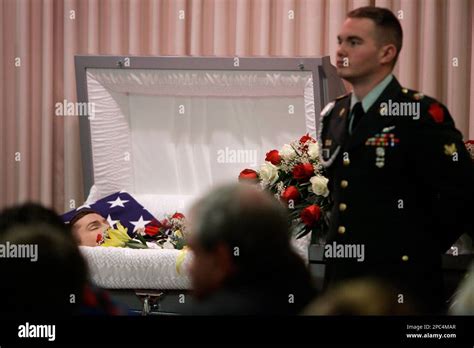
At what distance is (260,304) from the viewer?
1804mm

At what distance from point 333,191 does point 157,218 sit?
528mm

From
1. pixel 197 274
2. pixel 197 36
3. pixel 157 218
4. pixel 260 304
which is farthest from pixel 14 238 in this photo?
pixel 197 36

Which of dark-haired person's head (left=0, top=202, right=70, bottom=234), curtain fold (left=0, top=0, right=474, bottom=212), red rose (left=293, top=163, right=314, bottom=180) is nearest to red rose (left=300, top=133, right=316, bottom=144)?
red rose (left=293, top=163, right=314, bottom=180)

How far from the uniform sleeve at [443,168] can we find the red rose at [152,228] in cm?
64

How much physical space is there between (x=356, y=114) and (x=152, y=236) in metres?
0.57

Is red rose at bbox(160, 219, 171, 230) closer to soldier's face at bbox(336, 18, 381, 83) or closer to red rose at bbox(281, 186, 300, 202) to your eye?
red rose at bbox(281, 186, 300, 202)

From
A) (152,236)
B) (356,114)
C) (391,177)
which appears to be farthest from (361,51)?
(152,236)

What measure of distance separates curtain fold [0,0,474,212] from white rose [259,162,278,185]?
1.18 feet

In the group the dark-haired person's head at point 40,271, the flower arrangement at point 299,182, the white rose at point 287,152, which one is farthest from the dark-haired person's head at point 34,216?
the white rose at point 287,152

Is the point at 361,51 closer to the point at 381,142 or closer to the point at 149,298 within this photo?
the point at 381,142

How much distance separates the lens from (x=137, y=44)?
258cm

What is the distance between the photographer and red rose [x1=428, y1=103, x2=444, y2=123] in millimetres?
2010

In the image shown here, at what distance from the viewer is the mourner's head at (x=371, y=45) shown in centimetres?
202

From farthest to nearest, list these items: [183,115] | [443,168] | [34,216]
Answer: [183,115], [443,168], [34,216]
